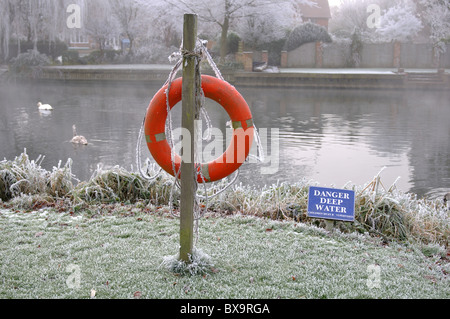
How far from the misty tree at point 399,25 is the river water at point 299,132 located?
10.8 meters

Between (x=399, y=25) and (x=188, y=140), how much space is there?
30.7 metres

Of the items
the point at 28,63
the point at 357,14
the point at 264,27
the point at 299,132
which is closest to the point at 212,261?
the point at 299,132

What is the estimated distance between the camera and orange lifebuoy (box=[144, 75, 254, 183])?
361 centimetres

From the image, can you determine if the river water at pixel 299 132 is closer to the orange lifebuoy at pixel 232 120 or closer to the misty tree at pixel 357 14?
the orange lifebuoy at pixel 232 120

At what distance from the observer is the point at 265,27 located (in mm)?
29234

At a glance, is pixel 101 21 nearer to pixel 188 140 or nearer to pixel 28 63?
pixel 28 63

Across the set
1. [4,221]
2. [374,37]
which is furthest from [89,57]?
[4,221]

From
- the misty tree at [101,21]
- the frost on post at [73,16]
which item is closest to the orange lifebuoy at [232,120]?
the frost on post at [73,16]

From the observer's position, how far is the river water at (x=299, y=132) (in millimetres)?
8609

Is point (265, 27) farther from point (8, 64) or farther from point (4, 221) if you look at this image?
point (4, 221)

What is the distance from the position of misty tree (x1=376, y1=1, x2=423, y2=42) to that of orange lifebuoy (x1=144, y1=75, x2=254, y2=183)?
30.2 metres

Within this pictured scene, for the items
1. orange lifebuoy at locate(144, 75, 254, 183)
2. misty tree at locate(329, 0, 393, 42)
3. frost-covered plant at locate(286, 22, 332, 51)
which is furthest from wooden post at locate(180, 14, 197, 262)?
misty tree at locate(329, 0, 393, 42)

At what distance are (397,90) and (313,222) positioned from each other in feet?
63.2
